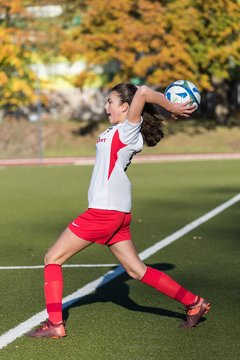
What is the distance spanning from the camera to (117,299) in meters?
9.05

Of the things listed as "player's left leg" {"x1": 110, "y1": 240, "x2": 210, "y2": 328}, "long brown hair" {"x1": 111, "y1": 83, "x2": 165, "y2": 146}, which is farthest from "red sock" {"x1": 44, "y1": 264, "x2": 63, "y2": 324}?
"long brown hair" {"x1": 111, "y1": 83, "x2": 165, "y2": 146}

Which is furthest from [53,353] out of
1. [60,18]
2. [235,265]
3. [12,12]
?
[60,18]

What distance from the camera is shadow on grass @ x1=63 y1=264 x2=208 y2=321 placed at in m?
8.43

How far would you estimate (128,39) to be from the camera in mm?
45750

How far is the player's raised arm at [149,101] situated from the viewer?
279 inches

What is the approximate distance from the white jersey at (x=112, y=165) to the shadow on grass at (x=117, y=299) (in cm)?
135

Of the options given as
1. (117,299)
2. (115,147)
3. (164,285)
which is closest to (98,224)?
(115,147)

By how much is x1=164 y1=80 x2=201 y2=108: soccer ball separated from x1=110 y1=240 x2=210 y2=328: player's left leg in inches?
45.3

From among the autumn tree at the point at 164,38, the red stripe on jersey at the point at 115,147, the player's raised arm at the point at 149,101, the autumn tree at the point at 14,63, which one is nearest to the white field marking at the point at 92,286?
the red stripe on jersey at the point at 115,147

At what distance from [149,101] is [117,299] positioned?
2.56m

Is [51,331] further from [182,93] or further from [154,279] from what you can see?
[182,93]

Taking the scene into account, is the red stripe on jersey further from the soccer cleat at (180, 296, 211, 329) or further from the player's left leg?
the soccer cleat at (180, 296, 211, 329)

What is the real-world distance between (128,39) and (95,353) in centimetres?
3955

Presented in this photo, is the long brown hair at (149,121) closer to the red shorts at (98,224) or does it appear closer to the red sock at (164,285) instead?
the red shorts at (98,224)
